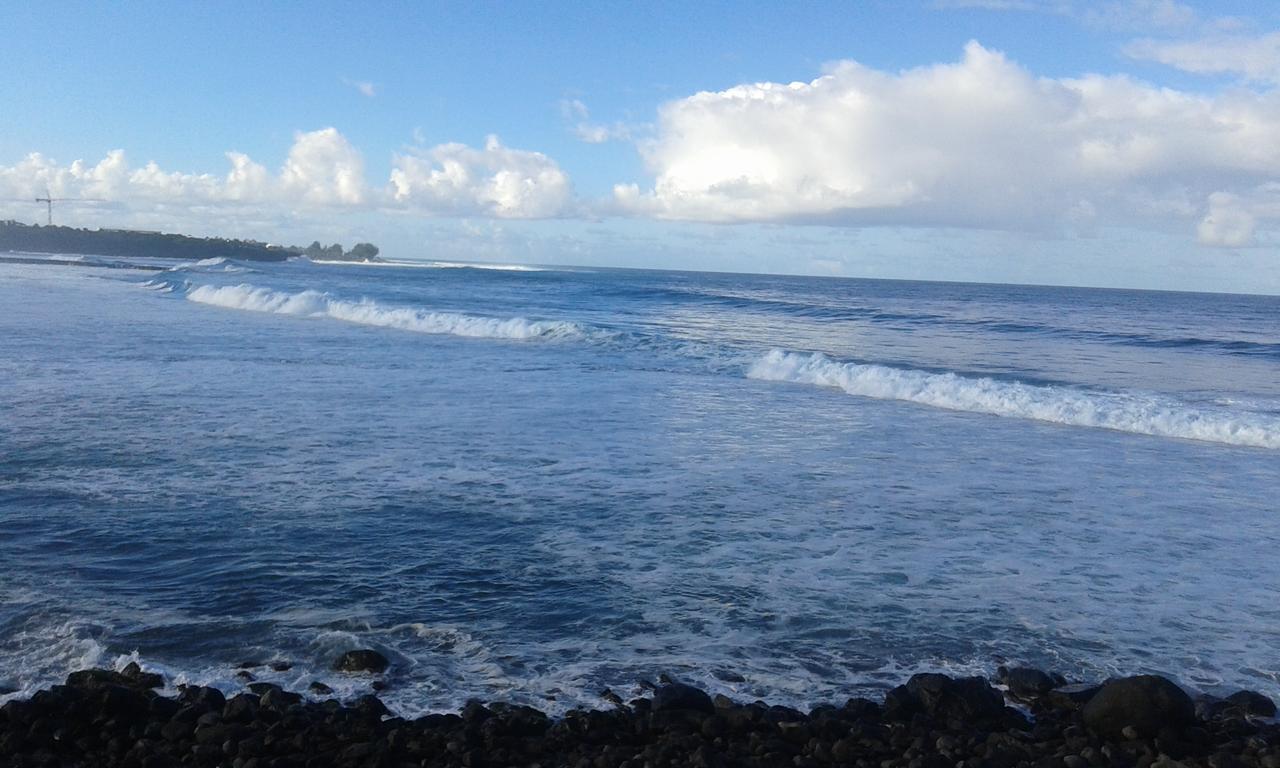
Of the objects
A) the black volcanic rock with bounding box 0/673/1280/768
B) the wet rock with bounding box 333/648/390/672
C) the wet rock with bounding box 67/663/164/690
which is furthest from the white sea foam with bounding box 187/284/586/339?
the black volcanic rock with bounding box 0/673/1280/768

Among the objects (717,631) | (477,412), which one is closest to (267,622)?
(717,631)

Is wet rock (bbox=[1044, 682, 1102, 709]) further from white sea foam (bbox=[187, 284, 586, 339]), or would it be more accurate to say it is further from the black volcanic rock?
white sea foam (bbox=[187, 284, 586, 339])

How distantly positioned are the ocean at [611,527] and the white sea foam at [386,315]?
1010 centimetres

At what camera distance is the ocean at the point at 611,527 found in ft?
22.3

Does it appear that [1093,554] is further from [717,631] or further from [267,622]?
[267,622]

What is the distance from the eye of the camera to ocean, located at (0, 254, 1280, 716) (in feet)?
22.3

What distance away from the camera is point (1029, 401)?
19.9 meters

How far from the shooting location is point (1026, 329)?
140 ft

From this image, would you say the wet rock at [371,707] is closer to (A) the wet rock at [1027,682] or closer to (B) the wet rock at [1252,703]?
(A) the wet rock at [1027,682]

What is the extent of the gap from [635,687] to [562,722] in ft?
2.42

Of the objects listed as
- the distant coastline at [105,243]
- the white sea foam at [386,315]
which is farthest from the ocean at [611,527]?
the distant coastline at [105,243]

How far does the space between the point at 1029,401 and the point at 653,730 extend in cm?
1623

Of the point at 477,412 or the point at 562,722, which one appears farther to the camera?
the point at 477,412

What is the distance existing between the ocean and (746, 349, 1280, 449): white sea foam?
95mm
